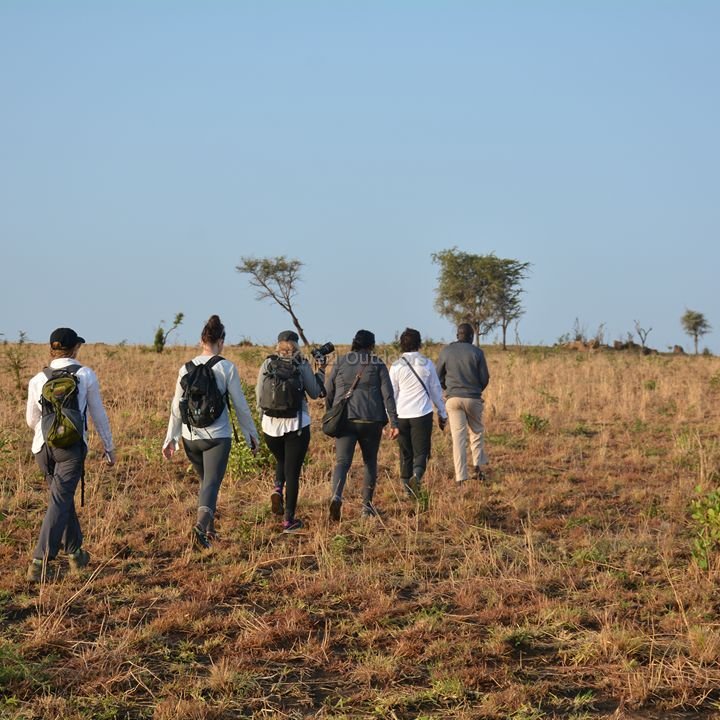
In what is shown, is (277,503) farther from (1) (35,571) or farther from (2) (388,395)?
(1) (35,571)

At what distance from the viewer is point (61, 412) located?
735 centimetres

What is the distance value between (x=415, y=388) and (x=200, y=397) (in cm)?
323

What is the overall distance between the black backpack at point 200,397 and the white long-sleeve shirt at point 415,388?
2.98m

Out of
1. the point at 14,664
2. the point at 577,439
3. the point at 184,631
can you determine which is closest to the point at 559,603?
the point at 184,631

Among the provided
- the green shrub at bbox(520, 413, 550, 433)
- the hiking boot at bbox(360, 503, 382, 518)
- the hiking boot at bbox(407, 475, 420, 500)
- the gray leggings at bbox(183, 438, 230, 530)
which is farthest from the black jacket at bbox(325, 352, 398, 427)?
the green shrub at bbox(520, 413, 550, 433)

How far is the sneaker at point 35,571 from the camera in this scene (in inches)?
287

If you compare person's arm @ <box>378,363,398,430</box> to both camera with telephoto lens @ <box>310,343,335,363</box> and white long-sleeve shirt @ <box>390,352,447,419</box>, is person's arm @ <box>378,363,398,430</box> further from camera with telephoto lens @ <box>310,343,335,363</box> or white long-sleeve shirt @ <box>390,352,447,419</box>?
white long-sleeve shirt @ <box>390,352,447,419</box>

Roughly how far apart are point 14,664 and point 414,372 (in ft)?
19.1

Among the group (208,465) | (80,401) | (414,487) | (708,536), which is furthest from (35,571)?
(708,536)

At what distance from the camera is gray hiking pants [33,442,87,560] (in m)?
7.41

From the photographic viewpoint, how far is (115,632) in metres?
6.18

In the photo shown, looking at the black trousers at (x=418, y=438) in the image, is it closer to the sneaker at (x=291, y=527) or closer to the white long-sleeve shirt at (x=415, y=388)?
the white long-sleeve shirt at (x=415, y=388)

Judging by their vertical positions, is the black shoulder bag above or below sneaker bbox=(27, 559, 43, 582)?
above

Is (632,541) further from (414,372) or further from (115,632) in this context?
(115,632)
